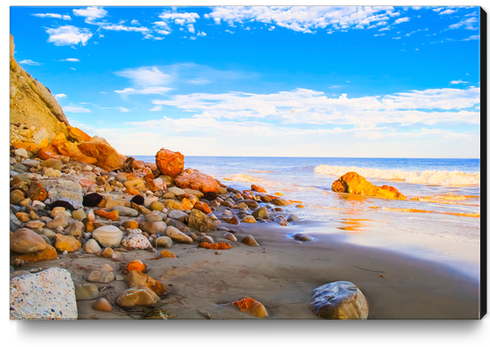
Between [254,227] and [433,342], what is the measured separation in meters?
1.94

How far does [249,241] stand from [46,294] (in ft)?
5.56

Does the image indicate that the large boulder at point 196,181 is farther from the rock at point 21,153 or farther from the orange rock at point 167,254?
the orange rock at point 167,254

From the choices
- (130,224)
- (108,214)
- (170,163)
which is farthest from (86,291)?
(170,163)

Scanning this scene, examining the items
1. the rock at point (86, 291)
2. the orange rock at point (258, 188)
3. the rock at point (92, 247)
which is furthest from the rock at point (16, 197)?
the orange rock at point (258, 188)

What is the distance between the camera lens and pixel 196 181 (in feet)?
16.6

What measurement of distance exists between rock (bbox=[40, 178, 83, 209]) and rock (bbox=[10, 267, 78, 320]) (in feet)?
3.36

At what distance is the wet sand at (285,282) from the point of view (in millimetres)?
2248

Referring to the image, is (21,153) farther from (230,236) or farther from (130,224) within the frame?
(230,236)

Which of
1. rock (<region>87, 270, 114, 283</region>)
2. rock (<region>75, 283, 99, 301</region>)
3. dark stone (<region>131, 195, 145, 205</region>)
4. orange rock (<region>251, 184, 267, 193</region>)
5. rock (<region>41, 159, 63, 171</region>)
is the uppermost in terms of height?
rock (<region>41, 159, 63, 171</region>)

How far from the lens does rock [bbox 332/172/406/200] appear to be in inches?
167

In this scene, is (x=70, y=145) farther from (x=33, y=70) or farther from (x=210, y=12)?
(x=210, y=12)

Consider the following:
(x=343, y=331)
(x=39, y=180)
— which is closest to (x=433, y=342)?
(x=343, y=331)

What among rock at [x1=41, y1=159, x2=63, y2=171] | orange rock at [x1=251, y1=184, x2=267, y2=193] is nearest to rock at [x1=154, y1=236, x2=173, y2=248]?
rock at [x1=41, y1=159, x2=63, y2=171]

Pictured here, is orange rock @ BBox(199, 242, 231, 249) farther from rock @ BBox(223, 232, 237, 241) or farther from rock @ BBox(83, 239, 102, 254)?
rock @ BBox(83, 239, 102, 254)
